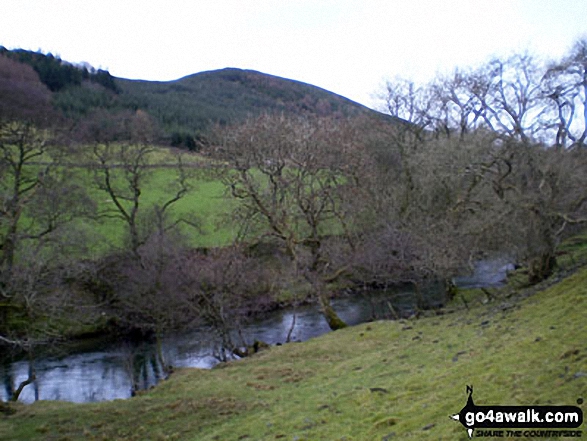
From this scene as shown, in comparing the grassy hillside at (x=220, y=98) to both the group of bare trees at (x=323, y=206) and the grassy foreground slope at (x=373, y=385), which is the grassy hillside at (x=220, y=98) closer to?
the group of bare trees at (x=323, y=206)

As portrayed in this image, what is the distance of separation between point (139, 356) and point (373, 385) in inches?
771

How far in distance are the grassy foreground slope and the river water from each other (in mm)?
5315

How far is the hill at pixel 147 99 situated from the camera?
43531mm

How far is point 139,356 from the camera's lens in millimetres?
27844

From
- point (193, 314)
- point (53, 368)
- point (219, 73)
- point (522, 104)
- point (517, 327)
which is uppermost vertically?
point (219, 73)

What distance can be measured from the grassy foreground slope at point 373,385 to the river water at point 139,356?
5315mm

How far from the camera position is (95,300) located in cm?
3534

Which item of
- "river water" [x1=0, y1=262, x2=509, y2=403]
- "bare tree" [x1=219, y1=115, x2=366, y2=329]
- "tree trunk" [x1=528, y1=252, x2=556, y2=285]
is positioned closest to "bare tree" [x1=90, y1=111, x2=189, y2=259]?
"river water" [x1=0, y1=262, x2=509, y2=403]

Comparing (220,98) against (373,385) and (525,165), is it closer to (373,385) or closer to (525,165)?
(525,165)

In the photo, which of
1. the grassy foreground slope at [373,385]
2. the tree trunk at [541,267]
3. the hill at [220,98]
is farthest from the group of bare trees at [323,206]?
the hill at [220,98]

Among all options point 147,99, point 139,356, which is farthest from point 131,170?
point 147,99

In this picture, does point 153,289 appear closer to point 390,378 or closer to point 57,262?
point 57,262

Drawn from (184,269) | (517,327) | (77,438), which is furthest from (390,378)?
(184,269)

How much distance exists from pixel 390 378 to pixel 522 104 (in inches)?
634
